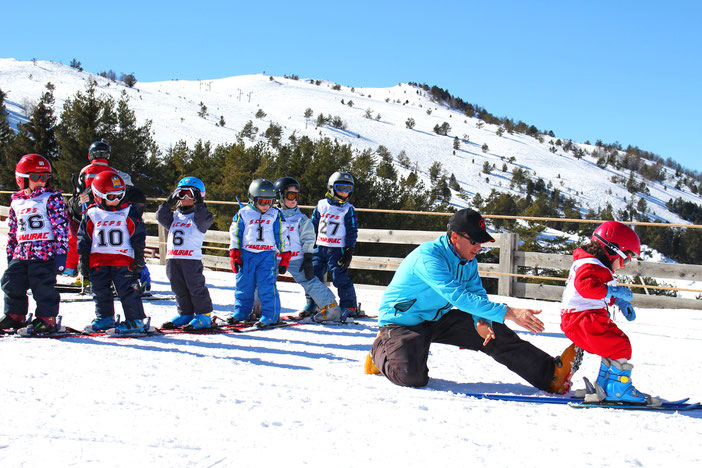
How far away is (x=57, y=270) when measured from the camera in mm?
5160

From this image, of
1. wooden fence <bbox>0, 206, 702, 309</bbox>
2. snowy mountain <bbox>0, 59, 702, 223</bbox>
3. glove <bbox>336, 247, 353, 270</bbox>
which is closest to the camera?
glove <bbox>336, 247, 353, 270</bbox>

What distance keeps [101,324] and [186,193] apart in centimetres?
146

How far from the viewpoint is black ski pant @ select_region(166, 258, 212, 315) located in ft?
18.7

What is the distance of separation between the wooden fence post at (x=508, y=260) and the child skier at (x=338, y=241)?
336 centimetres

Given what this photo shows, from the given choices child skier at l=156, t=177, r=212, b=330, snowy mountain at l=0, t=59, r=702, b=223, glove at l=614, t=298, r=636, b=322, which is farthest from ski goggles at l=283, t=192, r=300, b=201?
snowy mountain at l=0, t=59, r=702, b=223

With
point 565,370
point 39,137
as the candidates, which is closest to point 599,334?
point 565,370

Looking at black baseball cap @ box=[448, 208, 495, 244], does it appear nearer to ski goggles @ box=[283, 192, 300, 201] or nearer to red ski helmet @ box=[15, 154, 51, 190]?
ski goggles @ box=[283, 192, 300, 201]

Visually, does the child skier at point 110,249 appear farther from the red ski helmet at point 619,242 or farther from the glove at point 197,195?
the red ski helmet at point 619,242

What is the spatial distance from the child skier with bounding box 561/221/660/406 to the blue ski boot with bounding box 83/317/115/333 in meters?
4.02

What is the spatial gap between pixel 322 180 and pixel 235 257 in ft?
78.7

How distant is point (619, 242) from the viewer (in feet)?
11.5

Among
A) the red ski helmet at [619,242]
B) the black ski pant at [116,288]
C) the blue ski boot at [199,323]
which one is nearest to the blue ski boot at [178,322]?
the blue ski boot at [199,323]

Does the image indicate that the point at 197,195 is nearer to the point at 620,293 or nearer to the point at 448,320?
the point at 448,320

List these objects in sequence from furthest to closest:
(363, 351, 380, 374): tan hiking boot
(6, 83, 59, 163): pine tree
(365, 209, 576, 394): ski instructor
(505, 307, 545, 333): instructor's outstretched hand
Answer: (6, 83, 59, 163): pine tree, (363, 351, 380, 374): tan hiking boot, (365, 209, 576, 394): ski instructor, (505, 307, 545, 333): instructor's outstretched hand
